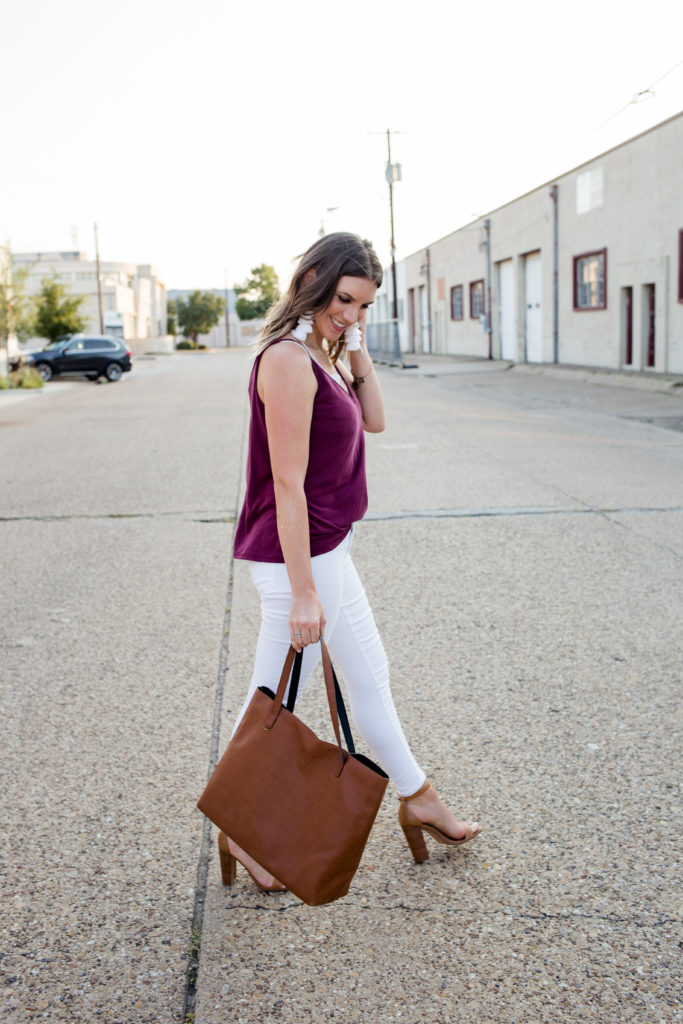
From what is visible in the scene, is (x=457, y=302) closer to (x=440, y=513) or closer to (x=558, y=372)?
(x=558, y=372)

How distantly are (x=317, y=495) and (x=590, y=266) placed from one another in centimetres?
2800

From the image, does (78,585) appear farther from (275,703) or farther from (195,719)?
(275,703)

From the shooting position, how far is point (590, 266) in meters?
28.4

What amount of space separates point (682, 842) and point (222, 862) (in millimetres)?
1412

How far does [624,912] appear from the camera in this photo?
8.46ft

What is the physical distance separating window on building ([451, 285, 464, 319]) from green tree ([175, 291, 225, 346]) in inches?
2636

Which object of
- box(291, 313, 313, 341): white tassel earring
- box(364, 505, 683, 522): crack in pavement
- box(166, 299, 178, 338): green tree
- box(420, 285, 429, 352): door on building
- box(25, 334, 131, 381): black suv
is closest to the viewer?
box(291, 313, 313, 341): white tassel earring

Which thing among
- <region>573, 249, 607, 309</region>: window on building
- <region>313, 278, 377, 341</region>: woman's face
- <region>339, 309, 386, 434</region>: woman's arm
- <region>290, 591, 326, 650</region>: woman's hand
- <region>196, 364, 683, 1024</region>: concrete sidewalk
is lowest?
<region>196, 364, 683, 1024</region>: concrete sidewalk

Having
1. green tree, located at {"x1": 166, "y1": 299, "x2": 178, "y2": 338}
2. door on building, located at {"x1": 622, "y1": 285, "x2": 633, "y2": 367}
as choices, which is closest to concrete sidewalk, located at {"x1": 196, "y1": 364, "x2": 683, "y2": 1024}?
door on building, located at {"x1": 622, "y1": 285, "x2": 633, "y2": 367}

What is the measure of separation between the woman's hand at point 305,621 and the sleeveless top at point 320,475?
0.16 m

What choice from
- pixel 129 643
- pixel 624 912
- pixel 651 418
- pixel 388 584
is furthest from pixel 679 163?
pixel 624 912

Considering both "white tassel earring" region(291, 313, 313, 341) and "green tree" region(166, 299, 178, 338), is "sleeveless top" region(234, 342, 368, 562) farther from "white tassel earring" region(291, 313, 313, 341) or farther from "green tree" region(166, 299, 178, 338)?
"green tree" region(166, 299, 178, 338)

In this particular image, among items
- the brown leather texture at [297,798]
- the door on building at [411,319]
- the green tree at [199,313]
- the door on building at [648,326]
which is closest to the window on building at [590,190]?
the door on building at [648,326]

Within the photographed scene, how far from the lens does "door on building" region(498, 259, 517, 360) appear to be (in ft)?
119
